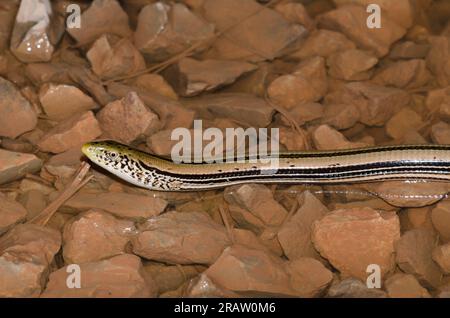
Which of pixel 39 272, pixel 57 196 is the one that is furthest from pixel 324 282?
pixel 57 196

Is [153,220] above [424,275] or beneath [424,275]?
above

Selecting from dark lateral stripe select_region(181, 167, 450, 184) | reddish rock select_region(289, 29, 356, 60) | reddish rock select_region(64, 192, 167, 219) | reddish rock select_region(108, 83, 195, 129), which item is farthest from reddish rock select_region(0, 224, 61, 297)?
reddish rock select_region(289, 29, 356, 60)

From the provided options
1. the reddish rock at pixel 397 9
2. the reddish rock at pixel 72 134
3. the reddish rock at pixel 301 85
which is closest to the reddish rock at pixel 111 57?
the reddish rock at pixel 72 134

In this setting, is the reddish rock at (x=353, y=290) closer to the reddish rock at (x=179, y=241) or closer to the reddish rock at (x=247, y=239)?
the reddish rock at (x=247, y=239)

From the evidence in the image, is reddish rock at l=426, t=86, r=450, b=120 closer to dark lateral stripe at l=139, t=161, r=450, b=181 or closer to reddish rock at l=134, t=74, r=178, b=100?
dark lateral stripe at l=139, t=161, r=450, b=181

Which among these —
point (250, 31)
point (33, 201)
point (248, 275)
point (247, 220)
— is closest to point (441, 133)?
point (247, 220)
